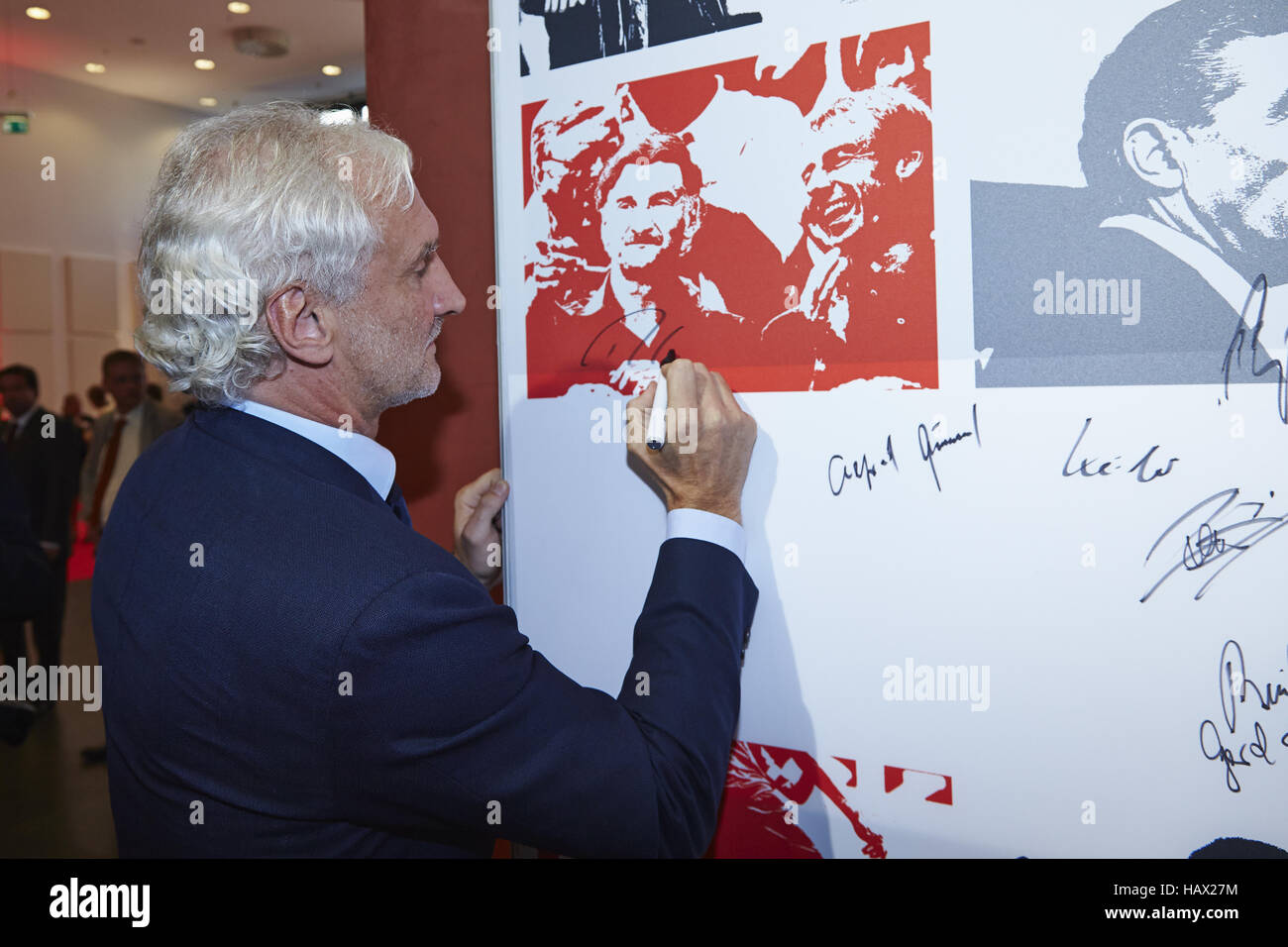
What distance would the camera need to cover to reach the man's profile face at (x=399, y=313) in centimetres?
99

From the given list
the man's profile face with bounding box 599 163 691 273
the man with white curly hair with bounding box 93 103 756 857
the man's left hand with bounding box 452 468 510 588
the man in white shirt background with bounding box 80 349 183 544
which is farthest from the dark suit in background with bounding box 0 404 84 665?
the man's profile face with bounding box 599 163 691 273

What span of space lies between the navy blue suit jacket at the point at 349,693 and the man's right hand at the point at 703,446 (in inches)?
5.2

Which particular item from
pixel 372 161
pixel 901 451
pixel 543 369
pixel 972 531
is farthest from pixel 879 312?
pixel 372 161

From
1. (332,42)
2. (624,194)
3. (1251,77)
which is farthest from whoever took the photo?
(332,42)

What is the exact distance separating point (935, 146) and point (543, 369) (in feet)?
1.95

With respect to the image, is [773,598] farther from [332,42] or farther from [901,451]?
[332,42]
